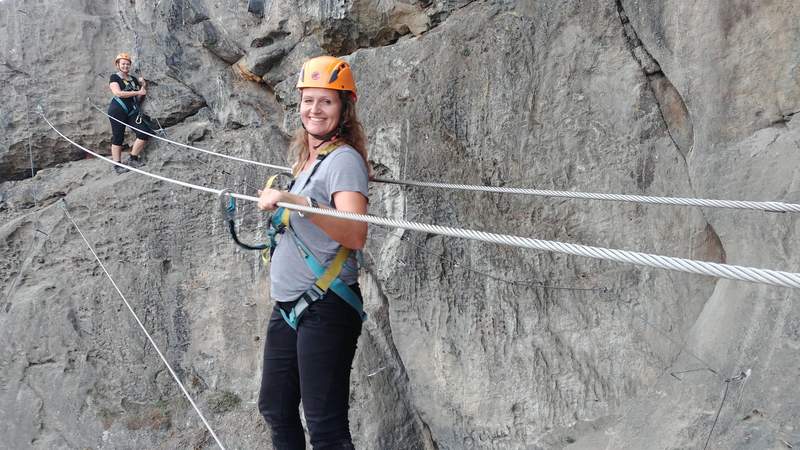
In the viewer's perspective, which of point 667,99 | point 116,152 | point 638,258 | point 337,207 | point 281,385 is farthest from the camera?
point 116,152

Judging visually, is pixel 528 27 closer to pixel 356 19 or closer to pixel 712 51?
pixel 712 51

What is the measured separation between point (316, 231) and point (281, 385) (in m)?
0.68

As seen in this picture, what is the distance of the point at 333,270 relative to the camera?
101 inches

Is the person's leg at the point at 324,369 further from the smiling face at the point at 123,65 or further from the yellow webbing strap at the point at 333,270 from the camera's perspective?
the smiling face at the point at 123,65

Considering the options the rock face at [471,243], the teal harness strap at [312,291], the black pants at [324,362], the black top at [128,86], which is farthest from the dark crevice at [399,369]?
Result: the black top at [128,86]

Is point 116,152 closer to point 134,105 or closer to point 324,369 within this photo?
point 134,105

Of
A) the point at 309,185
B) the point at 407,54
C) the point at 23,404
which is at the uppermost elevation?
the point at 407,54

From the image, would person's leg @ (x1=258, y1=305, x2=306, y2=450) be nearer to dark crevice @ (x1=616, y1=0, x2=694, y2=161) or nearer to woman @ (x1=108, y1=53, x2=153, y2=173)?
dark crevice @ (x1=616, y1=0, x2=694, y2=161)

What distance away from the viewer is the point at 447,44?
446cm

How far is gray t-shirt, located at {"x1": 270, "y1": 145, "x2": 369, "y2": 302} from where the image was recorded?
97.5 inches

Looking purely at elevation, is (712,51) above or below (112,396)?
above

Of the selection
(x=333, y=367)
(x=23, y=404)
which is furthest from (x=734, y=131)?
(x=23, y=404)

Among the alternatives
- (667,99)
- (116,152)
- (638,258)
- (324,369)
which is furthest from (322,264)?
(116,152)

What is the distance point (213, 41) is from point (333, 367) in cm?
455
